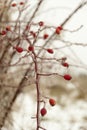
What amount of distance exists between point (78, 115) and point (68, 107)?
19 cm

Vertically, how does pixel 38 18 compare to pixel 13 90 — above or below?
above

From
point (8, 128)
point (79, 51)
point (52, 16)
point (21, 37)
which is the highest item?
point (21, 37)

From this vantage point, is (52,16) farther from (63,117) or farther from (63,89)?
(63,89)

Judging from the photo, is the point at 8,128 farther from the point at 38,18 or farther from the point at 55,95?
the point at 55,95

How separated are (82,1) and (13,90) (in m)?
0.54

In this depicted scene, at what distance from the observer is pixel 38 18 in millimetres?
1572

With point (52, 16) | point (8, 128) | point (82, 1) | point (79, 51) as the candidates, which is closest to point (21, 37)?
point (82, 1)

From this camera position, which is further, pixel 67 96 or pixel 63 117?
pixel 67 96

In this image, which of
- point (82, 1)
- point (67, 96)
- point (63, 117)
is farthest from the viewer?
point (67, 96)

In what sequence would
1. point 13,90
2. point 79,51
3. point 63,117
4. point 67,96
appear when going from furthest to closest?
point 67,96
point 79,51
point 63,117
point 13,90

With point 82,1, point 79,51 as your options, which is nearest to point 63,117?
point 79,51

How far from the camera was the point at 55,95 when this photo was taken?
3.09 meters

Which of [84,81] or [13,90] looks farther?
[84,81]

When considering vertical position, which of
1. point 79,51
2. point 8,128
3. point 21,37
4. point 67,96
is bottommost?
point 67,96
